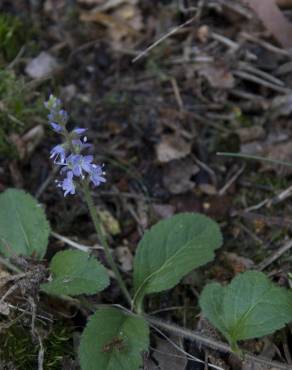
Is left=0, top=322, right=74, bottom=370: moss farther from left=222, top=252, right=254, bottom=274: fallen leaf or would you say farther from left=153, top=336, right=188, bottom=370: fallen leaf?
left=222, top=252, right=254, bottom=274: fallen leaf

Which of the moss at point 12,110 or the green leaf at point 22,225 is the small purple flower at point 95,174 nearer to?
the green leaf at point 22,225

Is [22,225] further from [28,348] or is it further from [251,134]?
[251,134]

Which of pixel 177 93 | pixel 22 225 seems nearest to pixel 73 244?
pixel 22 225

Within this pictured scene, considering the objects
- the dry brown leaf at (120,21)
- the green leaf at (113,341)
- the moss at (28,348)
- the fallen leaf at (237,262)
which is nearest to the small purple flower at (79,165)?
the green leaf at (113,341)

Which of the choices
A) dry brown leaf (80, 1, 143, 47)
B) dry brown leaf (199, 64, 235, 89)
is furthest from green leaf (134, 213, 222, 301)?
dry brown leaf (80, 1, 143, 47)

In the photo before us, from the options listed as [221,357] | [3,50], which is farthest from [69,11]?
[221,357]

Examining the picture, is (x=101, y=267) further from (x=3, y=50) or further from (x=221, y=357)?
(x=3, y=50)
